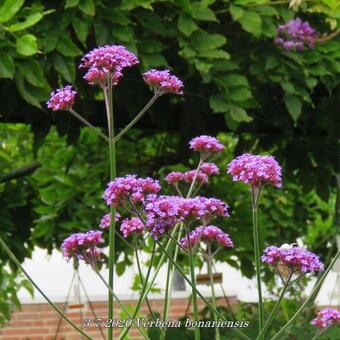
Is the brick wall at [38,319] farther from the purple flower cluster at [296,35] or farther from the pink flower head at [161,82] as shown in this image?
the pink flower head at [161,82]

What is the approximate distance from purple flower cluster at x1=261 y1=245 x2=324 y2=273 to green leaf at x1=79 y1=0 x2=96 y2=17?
62.8 inches

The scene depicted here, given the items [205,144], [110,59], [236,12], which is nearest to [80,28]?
[236,12]

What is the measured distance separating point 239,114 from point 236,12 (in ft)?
1.19

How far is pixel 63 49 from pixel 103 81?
1349mm

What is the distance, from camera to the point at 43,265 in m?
9.47

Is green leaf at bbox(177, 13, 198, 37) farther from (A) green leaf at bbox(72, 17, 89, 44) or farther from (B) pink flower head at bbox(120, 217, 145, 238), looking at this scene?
(B) pink flower head at bbox(120, 217, 145, 238)

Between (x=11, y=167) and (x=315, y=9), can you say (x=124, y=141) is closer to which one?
(x=11, y=167)

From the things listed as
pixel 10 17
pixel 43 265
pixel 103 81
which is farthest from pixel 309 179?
pixel 43 265

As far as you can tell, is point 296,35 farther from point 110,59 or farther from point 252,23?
point 110,59

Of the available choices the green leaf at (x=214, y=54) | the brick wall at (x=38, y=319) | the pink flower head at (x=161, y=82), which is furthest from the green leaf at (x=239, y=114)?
the brick wall at (x=38, y=319)

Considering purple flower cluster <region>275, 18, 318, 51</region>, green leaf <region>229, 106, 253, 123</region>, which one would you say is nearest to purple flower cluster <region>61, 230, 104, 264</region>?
green leaf <region>229, 106, 253, 123</region>

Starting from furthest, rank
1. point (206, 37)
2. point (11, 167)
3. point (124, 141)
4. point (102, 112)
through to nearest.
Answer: point (11, 167), point (124, 141), point (102, 112), point (206, 37)

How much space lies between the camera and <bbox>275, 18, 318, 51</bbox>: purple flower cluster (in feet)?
11.9

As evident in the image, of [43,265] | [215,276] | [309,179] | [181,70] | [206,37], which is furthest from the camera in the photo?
[43,265]
